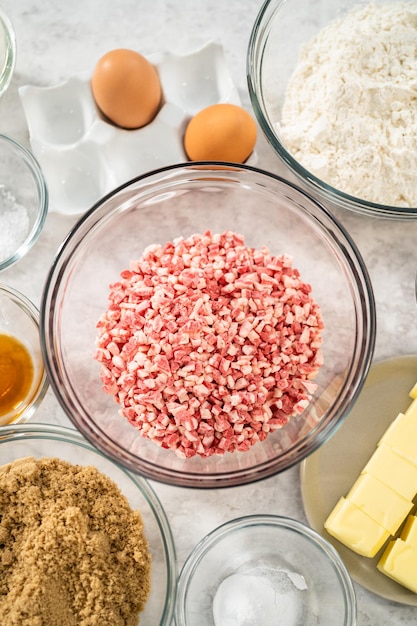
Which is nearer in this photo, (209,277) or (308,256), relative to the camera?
(209,277)

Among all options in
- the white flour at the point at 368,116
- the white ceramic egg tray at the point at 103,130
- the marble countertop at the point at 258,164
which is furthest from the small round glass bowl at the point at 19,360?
the white flour at the point at 368,116

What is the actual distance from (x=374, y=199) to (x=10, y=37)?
3.38 ft

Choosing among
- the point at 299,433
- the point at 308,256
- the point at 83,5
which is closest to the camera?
the point at 299,433

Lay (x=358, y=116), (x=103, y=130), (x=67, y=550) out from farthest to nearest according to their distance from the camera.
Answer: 1. (x=103, y=130)
2. (x=358, y=116)
3. (x=67, y=550)

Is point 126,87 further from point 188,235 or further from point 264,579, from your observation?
point 264,579

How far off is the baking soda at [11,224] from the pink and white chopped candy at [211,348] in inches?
14.9

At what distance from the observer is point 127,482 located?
165cm

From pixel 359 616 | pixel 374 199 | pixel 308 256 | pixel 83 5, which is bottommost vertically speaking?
pixel 359 616

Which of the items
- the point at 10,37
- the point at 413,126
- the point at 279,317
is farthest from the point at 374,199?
the point at 10,37

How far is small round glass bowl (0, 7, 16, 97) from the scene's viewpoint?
175 centimetres

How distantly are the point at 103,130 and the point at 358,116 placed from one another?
64 centimetres

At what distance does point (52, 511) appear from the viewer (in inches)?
56.9

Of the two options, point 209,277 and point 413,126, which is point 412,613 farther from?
point 413,126

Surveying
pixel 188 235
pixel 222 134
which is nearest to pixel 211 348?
pixel 188 235
